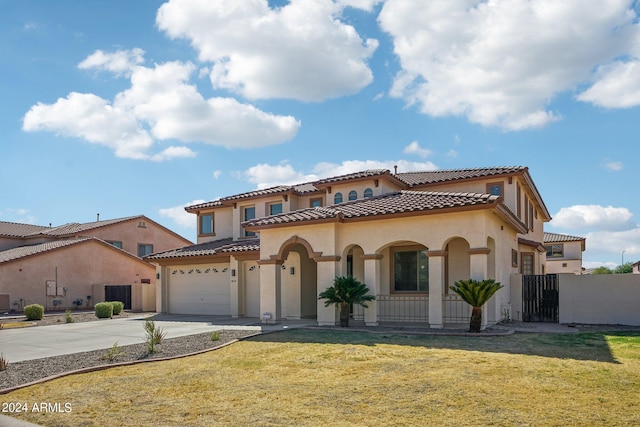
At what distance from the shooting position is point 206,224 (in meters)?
32.8

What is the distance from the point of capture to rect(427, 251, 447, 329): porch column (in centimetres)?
1753

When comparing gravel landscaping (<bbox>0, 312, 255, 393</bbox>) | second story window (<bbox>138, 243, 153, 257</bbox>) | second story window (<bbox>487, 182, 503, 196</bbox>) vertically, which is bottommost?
gravel landscaping (<bbox>0, 312, 255, 393</bbox>)

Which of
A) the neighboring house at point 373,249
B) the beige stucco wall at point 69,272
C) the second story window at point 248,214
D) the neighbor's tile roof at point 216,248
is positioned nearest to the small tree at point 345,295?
the neighboring house at point 373,249

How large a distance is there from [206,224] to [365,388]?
2521 centimetres

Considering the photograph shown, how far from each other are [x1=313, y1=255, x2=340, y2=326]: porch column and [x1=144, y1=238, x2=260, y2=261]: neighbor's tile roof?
237 inches

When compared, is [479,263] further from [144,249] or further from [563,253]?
[563,253]

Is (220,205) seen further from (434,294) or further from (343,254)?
(434,294)

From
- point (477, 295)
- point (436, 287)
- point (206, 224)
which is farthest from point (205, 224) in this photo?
point (477, 295)

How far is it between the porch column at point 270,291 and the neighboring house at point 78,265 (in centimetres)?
1531

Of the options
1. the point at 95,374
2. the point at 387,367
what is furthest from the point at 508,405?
the point at 95,374

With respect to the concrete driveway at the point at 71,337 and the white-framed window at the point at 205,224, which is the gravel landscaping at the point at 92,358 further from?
the white-framed window at the point at 205,224

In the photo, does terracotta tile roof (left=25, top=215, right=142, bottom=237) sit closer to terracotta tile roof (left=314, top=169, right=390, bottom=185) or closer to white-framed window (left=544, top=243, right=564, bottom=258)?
terracotta tile roof (left=314, top=169, right=390, bottom=185)

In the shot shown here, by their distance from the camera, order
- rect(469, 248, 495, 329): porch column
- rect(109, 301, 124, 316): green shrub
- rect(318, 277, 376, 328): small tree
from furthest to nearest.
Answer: rect(109, 301, 124, 316): green shrub < rect(318, 277, 376, 328): small tree < rect(469, 248, 495, 329): porch column

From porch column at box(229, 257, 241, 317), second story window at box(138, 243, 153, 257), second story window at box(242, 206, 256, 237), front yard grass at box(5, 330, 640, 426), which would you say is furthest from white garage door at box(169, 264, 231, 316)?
second story window at box(138, 243, 153, 257)
